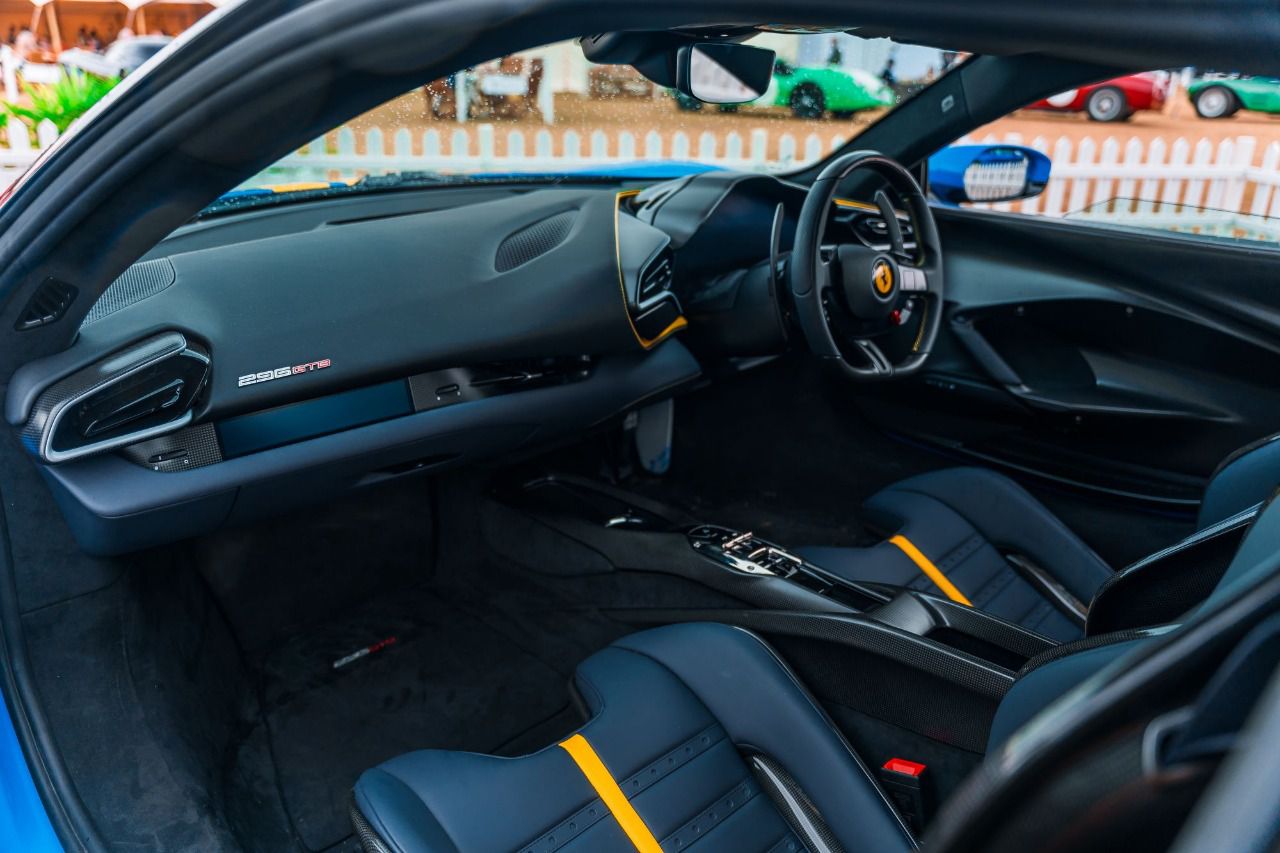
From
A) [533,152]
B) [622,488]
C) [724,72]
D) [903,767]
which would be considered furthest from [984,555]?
[533,152]

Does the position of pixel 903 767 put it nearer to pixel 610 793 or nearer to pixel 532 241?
pixel 610 793

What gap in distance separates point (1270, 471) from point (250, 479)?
1.52m

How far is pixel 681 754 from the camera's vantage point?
4.77ft

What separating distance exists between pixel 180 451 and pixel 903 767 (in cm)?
122

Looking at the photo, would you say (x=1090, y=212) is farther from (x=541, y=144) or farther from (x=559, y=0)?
(x=541, y=144)

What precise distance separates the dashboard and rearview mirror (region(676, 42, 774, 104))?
2.30 feet

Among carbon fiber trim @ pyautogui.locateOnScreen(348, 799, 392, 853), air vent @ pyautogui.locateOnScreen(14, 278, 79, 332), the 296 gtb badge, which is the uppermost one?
air vent @ pyautogui.locateOnScreen(14, 278, 79, 332)

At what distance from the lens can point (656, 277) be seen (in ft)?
6.83

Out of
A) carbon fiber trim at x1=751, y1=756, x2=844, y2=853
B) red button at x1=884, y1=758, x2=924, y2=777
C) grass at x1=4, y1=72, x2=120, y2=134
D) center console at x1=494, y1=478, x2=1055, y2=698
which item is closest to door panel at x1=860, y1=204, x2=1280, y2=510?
center console at x1=494, y1=478, x2=1055, y2=698

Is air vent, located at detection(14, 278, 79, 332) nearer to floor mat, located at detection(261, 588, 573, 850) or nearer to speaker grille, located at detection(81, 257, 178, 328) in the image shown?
speaker grille, located at detection(81, 257, 178, 328)

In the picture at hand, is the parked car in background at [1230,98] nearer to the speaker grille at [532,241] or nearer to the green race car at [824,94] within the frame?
the green race car at [824,94]

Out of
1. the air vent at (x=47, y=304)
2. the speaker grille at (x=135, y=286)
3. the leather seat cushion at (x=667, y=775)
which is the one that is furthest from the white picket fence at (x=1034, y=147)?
the leather seat cushion at (x=667, y=775)

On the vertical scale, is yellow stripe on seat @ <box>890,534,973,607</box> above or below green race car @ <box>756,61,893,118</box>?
below

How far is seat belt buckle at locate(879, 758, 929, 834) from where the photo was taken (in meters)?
1.40
